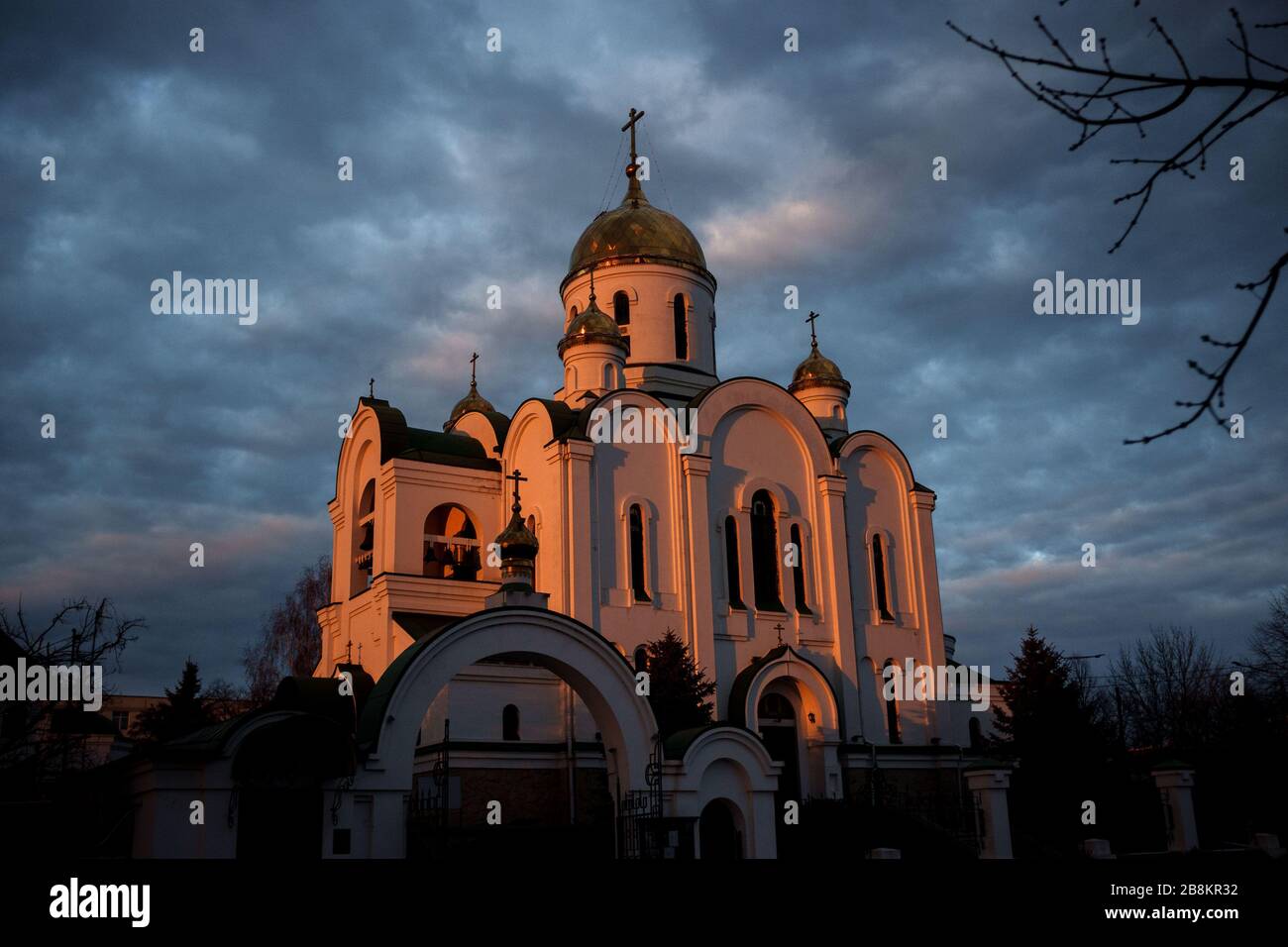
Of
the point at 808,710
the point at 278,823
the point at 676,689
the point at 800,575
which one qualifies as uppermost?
the point at 800,575

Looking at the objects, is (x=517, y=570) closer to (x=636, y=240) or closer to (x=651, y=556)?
(x=651, y=556)

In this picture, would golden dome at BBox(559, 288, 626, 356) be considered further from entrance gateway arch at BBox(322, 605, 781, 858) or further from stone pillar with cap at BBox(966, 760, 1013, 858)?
stone pillar with cap at BBox(966, 760, 1013, 858)

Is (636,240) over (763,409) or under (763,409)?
over

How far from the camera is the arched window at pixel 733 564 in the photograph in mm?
22438

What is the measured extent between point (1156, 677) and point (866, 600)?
82.4 feet

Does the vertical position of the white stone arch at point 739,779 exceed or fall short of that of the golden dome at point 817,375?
it falls short

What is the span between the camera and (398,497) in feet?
71.7

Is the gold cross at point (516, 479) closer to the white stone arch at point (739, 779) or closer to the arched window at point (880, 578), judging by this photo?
the white stone arch at point (739, 779)

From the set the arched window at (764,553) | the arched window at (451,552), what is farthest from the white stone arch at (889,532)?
the arched window at (451,552)

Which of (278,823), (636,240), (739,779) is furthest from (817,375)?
(278,823)

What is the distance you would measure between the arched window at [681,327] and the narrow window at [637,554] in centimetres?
610

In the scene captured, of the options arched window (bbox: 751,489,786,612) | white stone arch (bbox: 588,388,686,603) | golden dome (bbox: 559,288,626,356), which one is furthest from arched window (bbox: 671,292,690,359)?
arched window (bbox: 751,489,786,612)

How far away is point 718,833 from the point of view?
16109mm

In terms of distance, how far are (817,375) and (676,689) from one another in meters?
12.2
